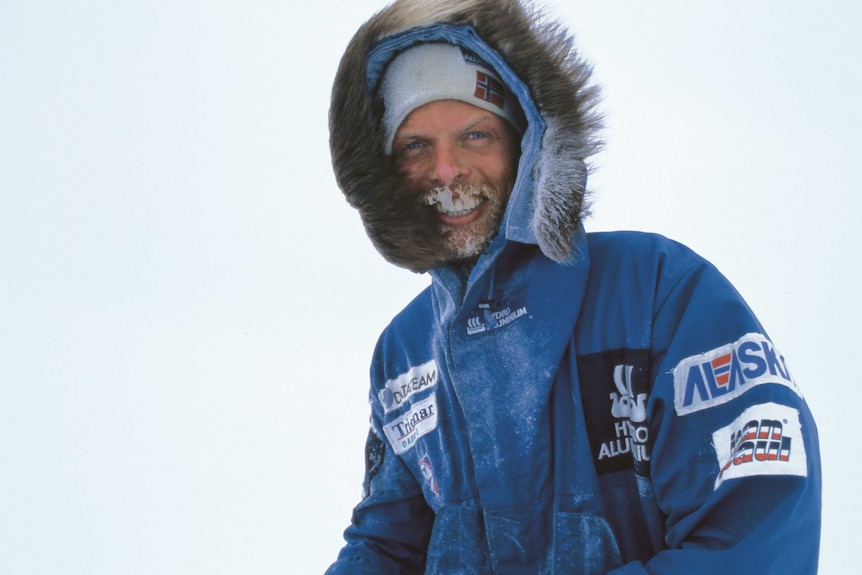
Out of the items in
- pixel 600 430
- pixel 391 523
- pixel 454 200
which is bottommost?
pixel 391 523

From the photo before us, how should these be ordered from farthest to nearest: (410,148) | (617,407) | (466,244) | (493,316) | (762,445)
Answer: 1. (410,148)
2. (466,244)
3. (493,316)
4. (617,407)
5. (762,445)

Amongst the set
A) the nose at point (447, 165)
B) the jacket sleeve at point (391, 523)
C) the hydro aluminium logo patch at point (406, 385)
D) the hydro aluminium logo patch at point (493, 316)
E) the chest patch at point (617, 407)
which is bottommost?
the jacket sleeve at point (391, 523)

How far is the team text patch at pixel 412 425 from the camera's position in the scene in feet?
6.18

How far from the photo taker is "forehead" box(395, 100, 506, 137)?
1900 mm

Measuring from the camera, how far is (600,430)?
1.64 m

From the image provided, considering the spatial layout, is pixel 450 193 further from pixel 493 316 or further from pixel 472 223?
pixel 493 316

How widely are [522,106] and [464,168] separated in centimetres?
18

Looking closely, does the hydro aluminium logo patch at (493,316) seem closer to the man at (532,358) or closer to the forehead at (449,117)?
the man at (532,358)

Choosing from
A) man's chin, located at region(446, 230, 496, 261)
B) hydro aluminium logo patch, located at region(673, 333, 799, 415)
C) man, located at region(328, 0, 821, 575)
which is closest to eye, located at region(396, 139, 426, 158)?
man, located at region(328, 0, 821, 575)

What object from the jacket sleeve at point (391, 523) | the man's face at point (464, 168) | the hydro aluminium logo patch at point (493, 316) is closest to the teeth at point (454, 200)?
the man's face at point (464, 168)

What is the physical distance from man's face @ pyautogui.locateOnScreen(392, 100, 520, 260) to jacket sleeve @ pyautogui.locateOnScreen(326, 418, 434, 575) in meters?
0.52

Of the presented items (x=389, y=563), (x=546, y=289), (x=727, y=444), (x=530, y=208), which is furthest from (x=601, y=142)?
(x=389, y=563)

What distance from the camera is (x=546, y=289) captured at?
1.72m

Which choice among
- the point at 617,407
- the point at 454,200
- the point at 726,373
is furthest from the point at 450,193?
the point at 726,373
